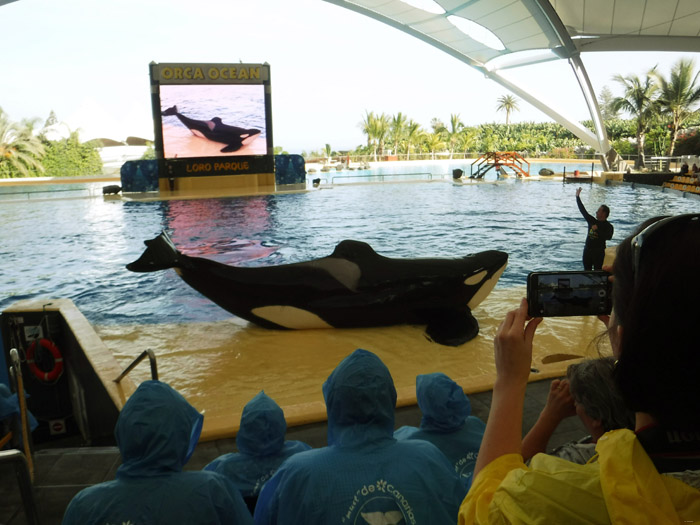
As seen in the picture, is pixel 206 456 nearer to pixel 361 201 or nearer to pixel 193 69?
pixel 361 201

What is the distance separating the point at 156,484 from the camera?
1.89m

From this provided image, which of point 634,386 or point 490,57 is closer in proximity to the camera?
point 634,386

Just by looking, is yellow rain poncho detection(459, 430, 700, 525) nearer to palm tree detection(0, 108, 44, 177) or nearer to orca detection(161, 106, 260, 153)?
orca detection(161, 106, 260, 153)

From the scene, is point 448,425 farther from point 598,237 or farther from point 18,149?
point 18,149

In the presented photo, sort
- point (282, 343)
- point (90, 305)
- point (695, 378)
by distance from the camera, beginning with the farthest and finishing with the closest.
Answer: point (90, 305), point (282, 343), point (695, 378)

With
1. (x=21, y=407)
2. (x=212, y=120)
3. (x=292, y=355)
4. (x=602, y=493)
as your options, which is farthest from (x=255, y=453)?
(x=212, y=120)

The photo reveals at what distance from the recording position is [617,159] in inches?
1465

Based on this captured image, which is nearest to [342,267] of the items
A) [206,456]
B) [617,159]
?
[206,456]

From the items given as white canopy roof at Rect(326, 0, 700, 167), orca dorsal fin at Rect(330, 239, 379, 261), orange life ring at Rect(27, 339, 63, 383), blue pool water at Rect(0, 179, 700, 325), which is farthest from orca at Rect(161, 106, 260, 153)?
orange life ring at Rect(27, 339, 63, 383)

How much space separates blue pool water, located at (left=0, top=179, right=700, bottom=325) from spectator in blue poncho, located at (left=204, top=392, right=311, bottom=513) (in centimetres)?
627

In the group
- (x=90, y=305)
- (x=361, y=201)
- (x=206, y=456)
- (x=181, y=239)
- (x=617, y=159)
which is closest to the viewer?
(x=206, y=456)

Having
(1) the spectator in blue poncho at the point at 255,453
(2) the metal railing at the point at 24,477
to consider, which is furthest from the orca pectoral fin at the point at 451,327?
(2) the metal railing at the point at 24,477

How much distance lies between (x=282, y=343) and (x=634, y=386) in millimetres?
6147

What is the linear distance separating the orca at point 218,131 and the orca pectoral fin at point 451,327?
25.1m
